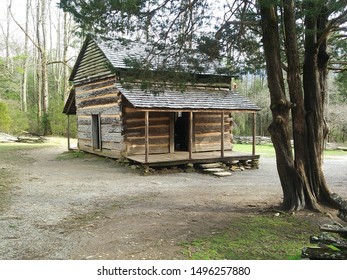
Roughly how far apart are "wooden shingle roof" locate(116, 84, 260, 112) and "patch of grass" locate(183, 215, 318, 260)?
682 cm

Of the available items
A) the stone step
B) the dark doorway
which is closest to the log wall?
the dark doorway

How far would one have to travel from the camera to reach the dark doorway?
57.8 feet

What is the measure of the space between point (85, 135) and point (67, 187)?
30.1ft

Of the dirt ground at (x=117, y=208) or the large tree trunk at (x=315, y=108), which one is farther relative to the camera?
the large tree trunk at (x=315, y=108)

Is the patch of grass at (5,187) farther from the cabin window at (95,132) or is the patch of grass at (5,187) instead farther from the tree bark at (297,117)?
the tree bark at (297,117)

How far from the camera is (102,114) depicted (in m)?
17.2

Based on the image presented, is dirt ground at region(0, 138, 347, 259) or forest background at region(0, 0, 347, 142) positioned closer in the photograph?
dirt ground at region(0, 138, 347, 259)

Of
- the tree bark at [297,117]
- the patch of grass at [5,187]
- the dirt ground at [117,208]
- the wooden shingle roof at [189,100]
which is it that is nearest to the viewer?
the dirt ground at [117,208]

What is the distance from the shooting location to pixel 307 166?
798 cm

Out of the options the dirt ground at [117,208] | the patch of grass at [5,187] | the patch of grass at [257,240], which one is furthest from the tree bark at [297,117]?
the patch of grass at [5,187]

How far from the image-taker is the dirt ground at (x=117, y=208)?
18.1ft

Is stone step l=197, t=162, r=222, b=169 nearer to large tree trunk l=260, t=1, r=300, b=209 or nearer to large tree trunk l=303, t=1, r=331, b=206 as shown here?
large tree trunk l=260, t=1, r=300, b=209

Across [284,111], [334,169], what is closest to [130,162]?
[284,111]

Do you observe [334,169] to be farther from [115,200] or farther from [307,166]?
[115,200]
